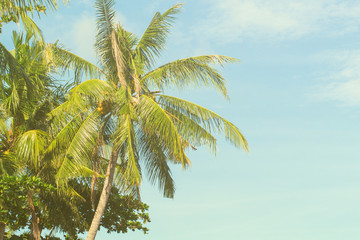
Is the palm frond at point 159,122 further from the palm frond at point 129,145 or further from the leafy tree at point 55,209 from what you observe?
the leafy tree at point 55,209

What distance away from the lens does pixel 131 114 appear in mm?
A: 14336

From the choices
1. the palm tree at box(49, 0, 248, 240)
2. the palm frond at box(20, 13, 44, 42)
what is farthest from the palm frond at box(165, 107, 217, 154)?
the palm frond at box(20, 13, 44, 42)

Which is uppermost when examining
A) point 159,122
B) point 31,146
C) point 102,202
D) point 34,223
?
point 159,122

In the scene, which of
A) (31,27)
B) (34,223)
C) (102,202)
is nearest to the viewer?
(31,27)

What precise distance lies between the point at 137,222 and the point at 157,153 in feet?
11.5

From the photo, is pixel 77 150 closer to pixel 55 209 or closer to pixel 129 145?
pixel 129 145

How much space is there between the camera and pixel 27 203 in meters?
15.7

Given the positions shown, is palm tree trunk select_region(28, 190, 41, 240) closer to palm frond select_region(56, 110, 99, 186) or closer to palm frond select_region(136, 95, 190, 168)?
palm frond select_region(56, 110, 99, 186)

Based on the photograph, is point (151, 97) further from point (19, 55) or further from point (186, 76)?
point (19, 55)

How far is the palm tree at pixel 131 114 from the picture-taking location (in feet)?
46.4

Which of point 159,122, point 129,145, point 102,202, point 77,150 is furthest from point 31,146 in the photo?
point 159,122

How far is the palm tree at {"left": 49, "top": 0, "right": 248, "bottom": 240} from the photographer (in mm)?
14133

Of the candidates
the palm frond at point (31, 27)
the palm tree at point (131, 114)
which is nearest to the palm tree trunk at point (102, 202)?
the palm tree at point (131, 114)

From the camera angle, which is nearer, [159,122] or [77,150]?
[159,122]
